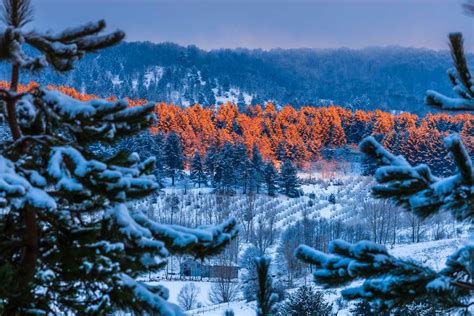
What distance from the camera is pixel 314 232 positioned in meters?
43.8

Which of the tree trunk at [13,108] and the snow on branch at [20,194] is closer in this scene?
the snow on branch at [20,194]

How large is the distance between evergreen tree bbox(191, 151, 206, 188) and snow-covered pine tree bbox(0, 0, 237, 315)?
5357 centimetres

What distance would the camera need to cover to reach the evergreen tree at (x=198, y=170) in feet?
190

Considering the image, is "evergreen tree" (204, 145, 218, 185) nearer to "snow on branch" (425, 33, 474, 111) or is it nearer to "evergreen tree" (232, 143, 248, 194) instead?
"evergreen tree" (232, 143, 248, 194)

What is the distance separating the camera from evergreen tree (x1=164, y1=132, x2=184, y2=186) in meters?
59.6

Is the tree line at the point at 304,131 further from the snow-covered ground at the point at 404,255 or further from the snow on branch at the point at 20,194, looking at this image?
the snow on branch at the point at 20,194

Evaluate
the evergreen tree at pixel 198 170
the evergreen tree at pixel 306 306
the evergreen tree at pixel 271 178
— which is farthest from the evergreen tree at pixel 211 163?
the evergreen tree at pixel 306 306

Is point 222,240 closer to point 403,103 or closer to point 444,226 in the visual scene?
point 444,226

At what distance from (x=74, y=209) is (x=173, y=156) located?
184ft

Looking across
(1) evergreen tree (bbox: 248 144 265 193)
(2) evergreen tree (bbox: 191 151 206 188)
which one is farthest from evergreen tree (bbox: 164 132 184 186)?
(1) evergreen tree (bbox: 248 144 265 193)

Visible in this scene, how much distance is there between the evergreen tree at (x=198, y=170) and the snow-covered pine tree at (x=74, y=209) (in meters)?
53.6

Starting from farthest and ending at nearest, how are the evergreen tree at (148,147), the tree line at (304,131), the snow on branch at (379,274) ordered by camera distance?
the tree line at (304,131), the evergreen tree at (148,147), the snow on branch at (379,274)

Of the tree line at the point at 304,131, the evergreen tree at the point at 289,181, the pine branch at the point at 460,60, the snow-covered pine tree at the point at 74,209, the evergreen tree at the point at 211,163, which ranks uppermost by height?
the tree line at the point at 304,131

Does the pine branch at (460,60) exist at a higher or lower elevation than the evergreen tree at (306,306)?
higher
